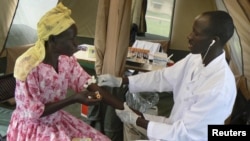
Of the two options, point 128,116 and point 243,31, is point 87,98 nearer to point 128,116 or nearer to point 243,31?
point 128,116

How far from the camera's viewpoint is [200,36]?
1315mm

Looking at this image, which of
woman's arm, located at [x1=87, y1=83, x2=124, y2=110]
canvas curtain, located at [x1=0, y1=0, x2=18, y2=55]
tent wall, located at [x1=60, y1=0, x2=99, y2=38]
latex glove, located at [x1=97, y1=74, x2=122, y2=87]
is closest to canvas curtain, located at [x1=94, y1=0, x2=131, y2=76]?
latex glove, located at [x1=97, y1=74, x2=122, y2=87]

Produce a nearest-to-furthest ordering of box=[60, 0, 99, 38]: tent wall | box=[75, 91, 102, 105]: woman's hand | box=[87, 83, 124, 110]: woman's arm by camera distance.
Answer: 1. box=[75, 91, 102, 105]: woman's hand
2. box=[87, 83, 124, 110]: woman's arm
3. box=[60, 0, 99, 38]: tent wall

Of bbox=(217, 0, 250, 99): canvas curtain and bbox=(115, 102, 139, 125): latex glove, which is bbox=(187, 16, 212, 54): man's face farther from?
bbox=(217, 0, 250, 99): canvas curtain

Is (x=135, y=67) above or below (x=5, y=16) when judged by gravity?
below

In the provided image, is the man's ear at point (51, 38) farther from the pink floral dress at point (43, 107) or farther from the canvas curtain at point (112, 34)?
the canvas curtain at point (112, 34)

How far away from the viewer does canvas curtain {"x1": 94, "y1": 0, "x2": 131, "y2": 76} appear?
5.85ft

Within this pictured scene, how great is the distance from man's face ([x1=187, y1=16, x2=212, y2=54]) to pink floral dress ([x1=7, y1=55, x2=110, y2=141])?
2.08 ft

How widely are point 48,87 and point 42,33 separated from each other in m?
0.27

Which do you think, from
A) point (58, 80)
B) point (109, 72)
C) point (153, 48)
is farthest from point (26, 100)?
point (153, 48)

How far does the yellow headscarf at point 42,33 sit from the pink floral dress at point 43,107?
1.4 inches

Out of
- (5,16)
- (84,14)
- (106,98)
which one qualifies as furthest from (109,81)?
(84,14)

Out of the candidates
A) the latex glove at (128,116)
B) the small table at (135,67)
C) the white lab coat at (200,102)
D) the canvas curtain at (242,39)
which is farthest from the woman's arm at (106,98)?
the canvas curtain at (242,39)

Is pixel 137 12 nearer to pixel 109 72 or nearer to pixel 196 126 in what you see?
pixel 109 72
